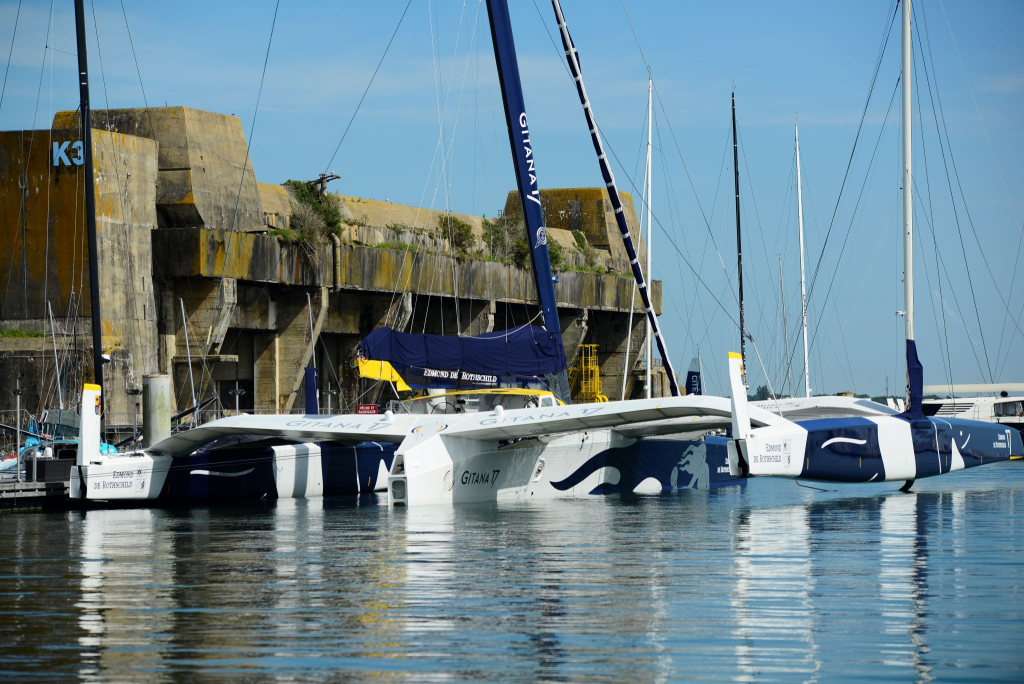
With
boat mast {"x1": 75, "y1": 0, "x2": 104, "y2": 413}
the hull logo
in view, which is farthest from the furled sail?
boat mast {"x1": 75, "y1": 0, "x2": 104, "y2": 413}

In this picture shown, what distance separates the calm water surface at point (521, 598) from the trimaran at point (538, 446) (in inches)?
39.6

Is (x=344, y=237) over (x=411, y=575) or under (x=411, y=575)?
over

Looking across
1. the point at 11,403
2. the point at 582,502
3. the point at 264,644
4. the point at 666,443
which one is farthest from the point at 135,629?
the point at 11,403

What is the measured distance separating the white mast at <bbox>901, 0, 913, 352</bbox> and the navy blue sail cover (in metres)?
5.30

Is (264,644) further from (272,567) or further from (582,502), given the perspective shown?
(582,502)

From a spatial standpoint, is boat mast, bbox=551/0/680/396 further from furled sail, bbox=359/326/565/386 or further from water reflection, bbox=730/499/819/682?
water reflection, bbox=730/499/819/682

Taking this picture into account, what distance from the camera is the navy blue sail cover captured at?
17.9 meters

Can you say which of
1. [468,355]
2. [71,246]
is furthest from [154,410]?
[71,246]

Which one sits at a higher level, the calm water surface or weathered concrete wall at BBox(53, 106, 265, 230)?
weathered concrete wall at BBox(53, 106, 265, 230)

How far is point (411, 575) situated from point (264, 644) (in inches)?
113

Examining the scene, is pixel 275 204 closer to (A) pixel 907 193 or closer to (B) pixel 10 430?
(B) pixel 10 430

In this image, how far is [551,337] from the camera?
62.6ft

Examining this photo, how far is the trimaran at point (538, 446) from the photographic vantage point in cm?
1528

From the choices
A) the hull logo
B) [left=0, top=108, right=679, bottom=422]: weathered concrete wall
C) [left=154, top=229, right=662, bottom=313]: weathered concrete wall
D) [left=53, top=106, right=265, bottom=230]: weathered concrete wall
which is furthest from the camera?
[left=53, top=106, right=265, bottom=230]: weathered concrete wall
